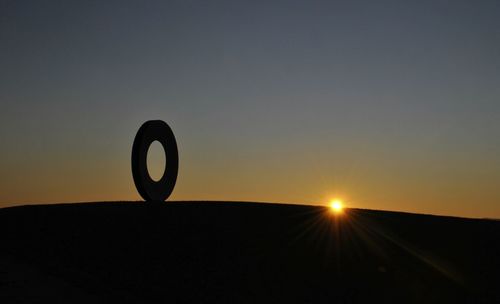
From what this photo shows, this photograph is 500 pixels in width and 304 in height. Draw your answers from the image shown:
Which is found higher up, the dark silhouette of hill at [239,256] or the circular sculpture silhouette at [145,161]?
the circular sculpture silhouette at [145,161]

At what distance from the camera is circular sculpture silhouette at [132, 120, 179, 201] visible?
25.0 metres

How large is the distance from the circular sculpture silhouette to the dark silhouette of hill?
1425 millimetres

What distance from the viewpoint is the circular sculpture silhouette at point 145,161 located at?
986 inches

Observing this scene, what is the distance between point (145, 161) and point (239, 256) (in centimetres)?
846

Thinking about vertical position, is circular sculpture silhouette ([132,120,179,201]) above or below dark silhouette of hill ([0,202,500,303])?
above

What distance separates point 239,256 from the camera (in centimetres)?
1894

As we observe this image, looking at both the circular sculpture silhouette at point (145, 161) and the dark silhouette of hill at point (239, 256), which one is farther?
the circular sculpture silhouette at point (145, 161)

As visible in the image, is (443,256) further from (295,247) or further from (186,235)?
(186,235)

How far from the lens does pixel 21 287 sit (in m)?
15.4

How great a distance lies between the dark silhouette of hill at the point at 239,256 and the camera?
1650cm

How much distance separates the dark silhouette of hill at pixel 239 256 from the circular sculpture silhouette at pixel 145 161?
1425 millimetres

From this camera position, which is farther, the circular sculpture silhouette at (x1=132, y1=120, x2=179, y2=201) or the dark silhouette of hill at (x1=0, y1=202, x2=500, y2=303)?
the circular sculpture silhouette at (x1=132, y1=120, x2=179, y2=201)

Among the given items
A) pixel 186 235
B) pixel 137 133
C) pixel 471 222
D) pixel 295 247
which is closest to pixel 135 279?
pixel 186 235

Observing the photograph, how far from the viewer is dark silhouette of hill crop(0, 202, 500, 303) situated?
54.1ft
